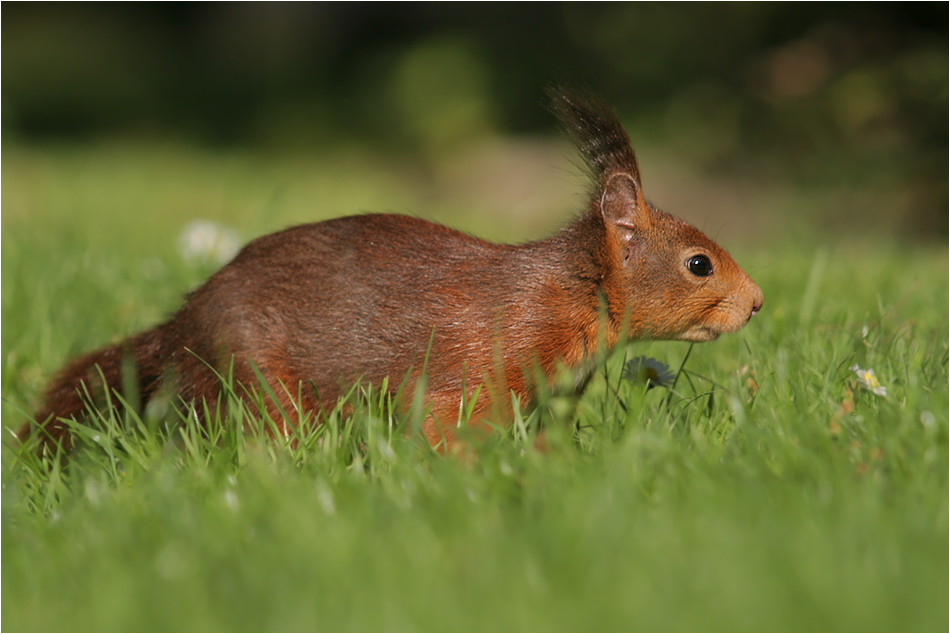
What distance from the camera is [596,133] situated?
10.4 ft

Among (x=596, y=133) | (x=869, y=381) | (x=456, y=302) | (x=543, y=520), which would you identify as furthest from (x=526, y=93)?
(x=543, y=520)

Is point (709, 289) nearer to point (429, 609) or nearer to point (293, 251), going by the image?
point (293, 251)

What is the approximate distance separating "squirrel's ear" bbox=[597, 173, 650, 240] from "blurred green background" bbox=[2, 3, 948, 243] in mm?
3282

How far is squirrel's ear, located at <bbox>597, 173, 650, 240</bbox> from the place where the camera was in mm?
3170

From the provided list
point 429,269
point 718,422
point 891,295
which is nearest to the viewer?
point 718,422

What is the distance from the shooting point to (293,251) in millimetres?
3246

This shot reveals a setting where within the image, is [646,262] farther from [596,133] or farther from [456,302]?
[456,302]

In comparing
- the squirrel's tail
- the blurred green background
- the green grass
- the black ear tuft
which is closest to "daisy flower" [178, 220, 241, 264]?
the squirrel's tail

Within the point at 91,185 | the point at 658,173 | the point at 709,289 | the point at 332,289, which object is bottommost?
the point at 91,185

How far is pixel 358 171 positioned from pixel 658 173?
149 inches

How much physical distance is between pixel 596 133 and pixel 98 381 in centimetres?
170

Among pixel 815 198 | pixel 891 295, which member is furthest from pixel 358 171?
pixel 891 295

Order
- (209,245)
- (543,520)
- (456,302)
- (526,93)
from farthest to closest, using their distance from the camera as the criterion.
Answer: (526,93), (209,245), (456,302), (543,520)

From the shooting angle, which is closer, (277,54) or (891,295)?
(891,295)
